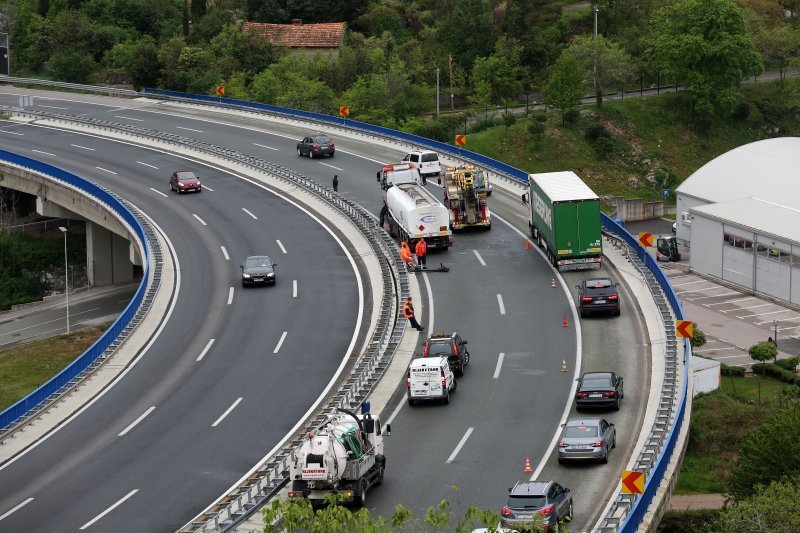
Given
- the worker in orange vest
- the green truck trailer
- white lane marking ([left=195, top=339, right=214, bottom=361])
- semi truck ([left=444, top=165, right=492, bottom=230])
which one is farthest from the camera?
semi truck ([left=444, top=165, right=492, bottom=230])

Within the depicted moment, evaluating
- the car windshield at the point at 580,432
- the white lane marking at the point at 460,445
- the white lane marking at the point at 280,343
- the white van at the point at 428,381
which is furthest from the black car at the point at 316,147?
the car windshield at the point at 580,432

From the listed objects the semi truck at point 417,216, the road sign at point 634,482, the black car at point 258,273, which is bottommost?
the road sign at point 634,482

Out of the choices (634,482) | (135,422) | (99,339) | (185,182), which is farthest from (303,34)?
(634,482)

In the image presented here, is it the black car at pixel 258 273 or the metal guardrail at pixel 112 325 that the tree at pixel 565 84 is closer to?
the metal guardrail at pixel 112 325

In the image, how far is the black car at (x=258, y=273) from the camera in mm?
65438

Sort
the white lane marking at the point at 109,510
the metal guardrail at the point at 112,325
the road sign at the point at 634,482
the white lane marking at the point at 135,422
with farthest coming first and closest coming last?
the metal guardrail at the point at 112,325, the white lane marking at the point at 135,422, the white lane marking at the point at 109,510, the road sign at the point at 634,482

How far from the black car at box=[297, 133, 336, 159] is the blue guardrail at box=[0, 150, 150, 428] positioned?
1623 centimetres

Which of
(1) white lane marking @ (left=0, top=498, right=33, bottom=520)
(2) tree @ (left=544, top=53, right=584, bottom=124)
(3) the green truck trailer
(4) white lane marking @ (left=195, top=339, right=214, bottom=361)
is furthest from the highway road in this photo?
(2) tree @ (left=544, top=53, right=584, bottom=124)

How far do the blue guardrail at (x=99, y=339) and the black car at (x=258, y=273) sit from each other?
4.97 meters

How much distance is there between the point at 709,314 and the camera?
77.2 m

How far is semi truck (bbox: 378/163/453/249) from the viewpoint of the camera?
66875 millimetres

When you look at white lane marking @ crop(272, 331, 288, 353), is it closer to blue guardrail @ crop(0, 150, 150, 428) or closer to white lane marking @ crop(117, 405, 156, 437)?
blue guardrail @ crop(0, 150, 150, 428)

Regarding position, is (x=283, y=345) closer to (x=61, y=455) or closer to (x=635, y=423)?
(x=61, y=455)

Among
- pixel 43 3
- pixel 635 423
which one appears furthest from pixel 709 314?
pixel 43 3
